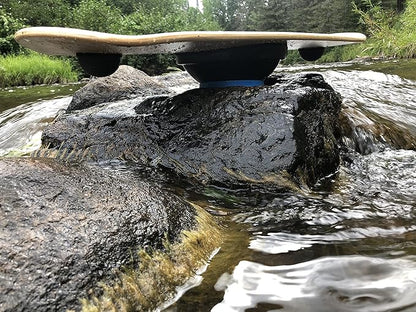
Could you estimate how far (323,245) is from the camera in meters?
1.39

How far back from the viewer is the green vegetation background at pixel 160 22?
959 centimetres

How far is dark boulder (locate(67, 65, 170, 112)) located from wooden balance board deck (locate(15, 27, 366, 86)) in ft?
4.01

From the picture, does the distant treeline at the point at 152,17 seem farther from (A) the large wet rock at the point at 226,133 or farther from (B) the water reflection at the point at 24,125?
(A) the large wet rock at the point at 226,133

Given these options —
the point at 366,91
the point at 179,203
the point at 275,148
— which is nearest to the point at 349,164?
the point at 275,148

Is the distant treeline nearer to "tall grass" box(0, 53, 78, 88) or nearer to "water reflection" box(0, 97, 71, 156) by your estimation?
"tall grass" box(0, 53, 78, 88)

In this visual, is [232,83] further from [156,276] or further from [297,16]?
[297,16]

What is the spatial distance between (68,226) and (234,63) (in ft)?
5.10

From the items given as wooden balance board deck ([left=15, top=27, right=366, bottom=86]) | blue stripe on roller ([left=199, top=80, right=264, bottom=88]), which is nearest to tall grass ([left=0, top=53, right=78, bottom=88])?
wooden balance board deck ([left=15, top=27, right=366, bottom=86])

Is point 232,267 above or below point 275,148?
below

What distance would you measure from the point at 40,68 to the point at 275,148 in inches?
344

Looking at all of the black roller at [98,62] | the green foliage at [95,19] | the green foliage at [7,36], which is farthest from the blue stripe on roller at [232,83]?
the green foliage at [95,19]

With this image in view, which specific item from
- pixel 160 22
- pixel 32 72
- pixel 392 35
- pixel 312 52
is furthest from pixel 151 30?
pixel 312 52

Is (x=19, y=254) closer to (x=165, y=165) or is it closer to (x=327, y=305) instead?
(x=327, y=305)

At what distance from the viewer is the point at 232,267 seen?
4.15 ft
